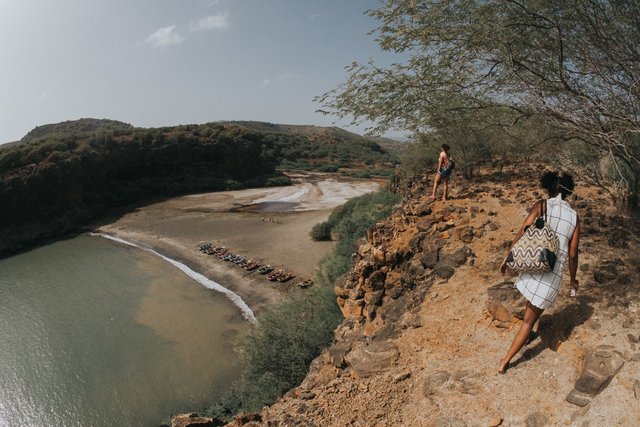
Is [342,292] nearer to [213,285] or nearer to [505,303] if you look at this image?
[505,303]

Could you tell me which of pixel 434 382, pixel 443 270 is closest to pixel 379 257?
pixel 443 270

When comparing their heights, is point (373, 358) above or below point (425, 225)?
below

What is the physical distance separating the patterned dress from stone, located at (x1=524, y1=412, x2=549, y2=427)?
1.04m

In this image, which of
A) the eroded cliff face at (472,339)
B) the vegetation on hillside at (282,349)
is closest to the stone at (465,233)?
the eroded cliff face at (472,339)

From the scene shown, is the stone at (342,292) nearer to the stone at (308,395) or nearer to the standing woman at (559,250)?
the stone at (308,395)

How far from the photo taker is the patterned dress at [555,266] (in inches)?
148

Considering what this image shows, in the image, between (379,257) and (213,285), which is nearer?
Result: (379,257)

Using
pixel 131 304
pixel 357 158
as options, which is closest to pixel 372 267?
pixel 131 304

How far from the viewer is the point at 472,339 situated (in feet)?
16.4

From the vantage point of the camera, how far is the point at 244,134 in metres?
60.0

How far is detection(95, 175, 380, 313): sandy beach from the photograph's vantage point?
21638 millimetres

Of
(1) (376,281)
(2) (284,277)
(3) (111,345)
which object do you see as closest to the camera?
(1) (376,281)

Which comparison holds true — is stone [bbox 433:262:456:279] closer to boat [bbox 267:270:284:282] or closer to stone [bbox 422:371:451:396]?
stone [bbox 422:371:451:396]

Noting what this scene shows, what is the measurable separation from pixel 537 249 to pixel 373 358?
286 centimetres
